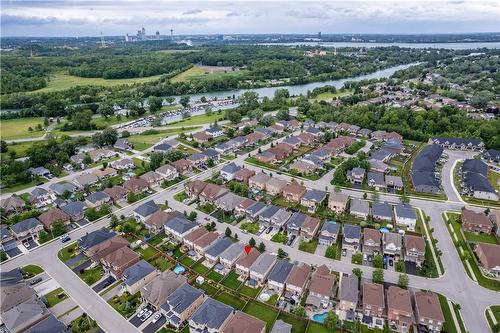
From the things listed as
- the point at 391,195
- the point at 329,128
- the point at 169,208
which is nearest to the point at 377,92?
the point at 329,128

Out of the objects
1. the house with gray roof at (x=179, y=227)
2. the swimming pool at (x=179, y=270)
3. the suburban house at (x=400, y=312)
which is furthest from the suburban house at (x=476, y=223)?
the swimming pool at (x=179, y=270)

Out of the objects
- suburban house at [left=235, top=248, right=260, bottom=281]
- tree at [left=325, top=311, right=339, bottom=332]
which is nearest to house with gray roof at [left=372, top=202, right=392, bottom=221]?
suburban house at [left=235, top=248, right=260, bottom=281]

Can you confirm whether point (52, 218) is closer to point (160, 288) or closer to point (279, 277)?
point (160, 288)

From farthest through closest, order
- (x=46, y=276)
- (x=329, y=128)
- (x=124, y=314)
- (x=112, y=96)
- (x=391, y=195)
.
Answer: (x=112, y=96) → (x=329, y=128) → (x=391, y=195) → (x=46, y=276) → (x=124, y=314)

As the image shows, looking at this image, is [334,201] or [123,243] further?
[334,201]

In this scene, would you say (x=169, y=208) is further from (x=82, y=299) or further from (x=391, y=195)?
(x=391, y=195)

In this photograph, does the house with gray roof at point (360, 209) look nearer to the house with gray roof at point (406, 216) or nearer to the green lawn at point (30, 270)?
the house with gray roof at point (406, 216)

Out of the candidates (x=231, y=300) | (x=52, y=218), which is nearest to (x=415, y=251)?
(x=231, y=300)
